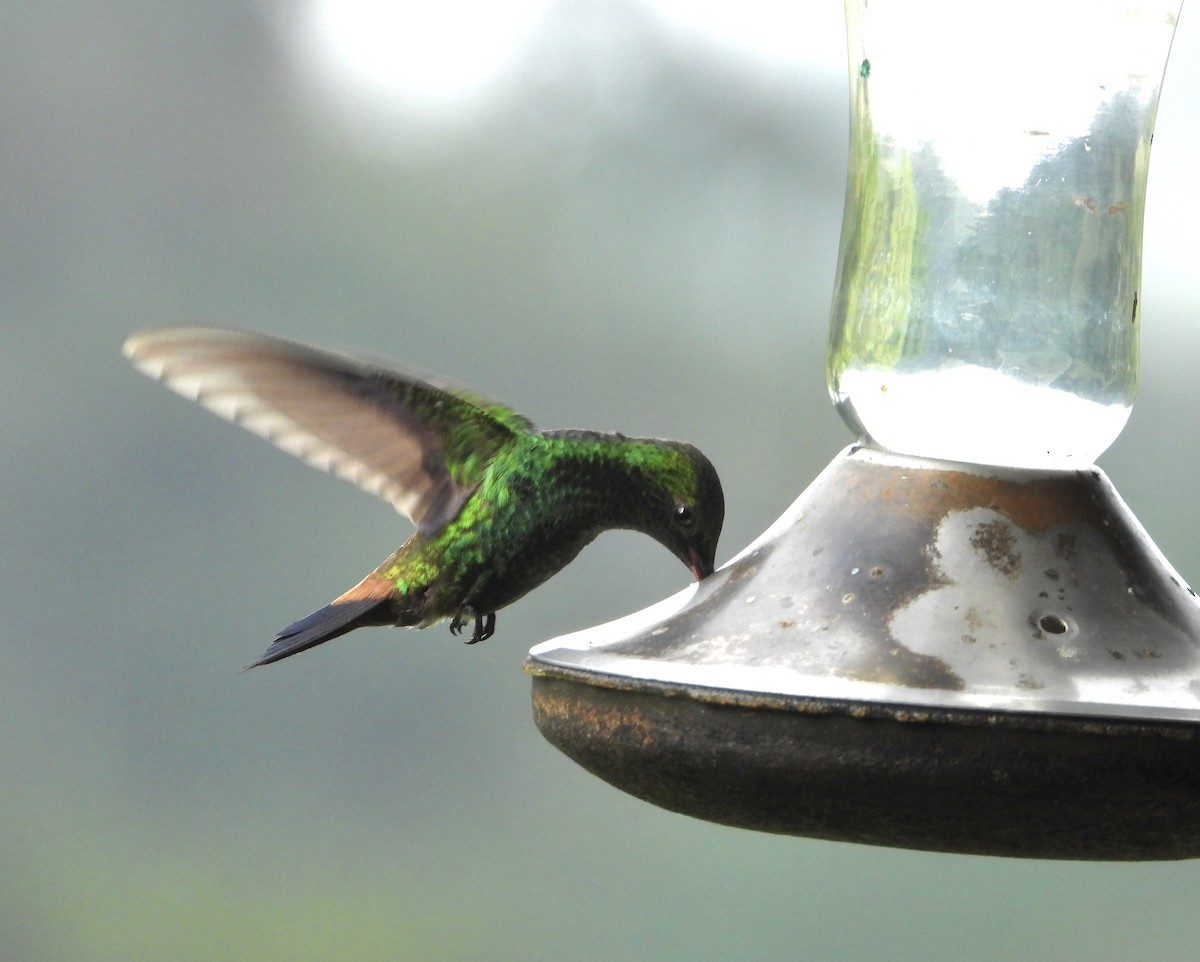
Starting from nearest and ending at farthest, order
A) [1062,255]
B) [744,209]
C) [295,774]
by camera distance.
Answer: [1062,255], [744,209], [295,774]

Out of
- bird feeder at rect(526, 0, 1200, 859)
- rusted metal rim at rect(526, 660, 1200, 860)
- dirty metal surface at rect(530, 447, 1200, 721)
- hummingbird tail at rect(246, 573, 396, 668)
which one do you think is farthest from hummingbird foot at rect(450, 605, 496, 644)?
rusted metal rim at rect(526, 660, 1200, 860)

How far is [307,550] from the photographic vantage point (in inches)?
512

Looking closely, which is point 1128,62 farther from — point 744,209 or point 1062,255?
point 744,209

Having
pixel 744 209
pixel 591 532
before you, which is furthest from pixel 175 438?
pixel 591 532

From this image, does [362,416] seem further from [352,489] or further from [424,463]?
[352,489]

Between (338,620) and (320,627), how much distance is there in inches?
1.4

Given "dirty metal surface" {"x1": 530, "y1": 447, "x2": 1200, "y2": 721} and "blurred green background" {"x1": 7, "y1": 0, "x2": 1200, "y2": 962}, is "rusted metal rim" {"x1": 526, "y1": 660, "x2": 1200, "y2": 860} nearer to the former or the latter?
"dirty metal surface" {"x1": 530, "y1": 447, "x2": 1200, "y2": 721}

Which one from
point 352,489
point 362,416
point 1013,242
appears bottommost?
point 352,489

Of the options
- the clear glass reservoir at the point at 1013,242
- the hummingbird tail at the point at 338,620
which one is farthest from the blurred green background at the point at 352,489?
the clear glass reservoir at the point at 1013,242

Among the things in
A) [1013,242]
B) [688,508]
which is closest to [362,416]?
[688,508]

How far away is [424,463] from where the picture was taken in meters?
3.08

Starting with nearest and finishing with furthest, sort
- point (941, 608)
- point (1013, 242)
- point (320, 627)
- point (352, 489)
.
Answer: point (941, 608) → point (1013, 242) → point (320, 627) → point (352, 489)

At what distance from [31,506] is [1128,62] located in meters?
11.7

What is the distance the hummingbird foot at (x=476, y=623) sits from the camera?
9.98 ft
